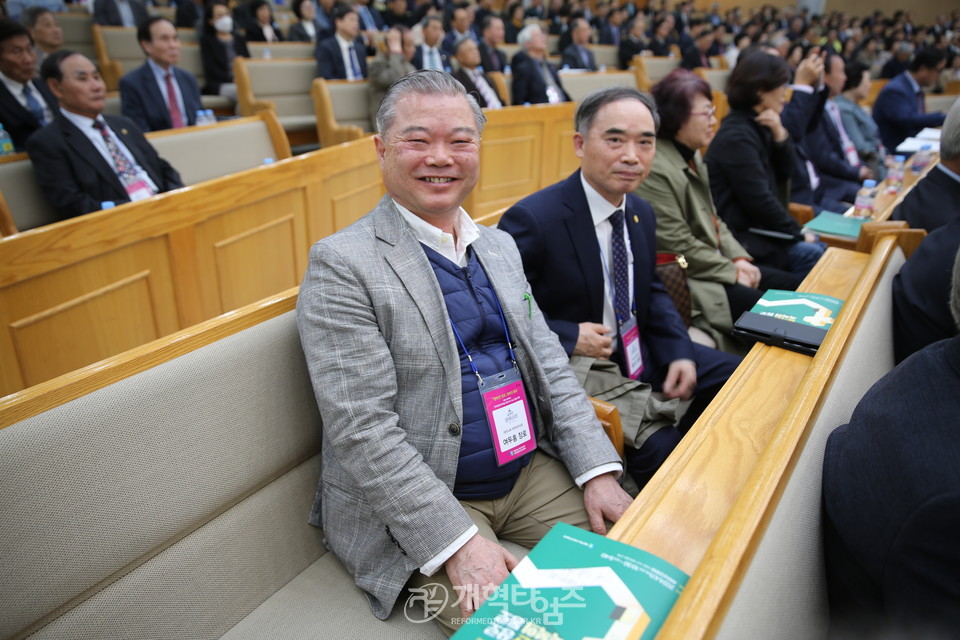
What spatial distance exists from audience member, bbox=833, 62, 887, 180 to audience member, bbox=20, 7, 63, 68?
5939 mm

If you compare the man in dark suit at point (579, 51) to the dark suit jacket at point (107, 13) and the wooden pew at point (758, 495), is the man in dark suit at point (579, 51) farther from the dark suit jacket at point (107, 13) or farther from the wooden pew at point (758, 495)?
the wooden pew at point (758, 495)

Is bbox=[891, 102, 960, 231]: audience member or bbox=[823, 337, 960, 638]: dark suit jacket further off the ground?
bbox=[891, 102, 960, 231]: audience member

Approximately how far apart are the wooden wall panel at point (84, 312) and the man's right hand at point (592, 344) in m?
1.31

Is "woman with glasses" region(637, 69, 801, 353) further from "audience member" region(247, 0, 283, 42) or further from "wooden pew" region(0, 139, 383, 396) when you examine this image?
"audience member" region(247, 0, 283, 42)

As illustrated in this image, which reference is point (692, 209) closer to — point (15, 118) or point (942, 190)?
point (942, 190)

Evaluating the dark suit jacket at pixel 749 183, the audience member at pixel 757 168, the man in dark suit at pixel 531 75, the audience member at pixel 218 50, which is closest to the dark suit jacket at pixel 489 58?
the man in dark suit at pixel 531 75

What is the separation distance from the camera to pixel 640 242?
1825 millimetres

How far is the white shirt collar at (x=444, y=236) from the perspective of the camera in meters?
1.24

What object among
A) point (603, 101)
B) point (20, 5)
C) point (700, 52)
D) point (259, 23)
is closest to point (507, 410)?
point (603, 101)

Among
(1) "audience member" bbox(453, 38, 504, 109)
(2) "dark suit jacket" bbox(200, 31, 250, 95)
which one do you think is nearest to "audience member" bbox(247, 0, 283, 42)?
(2) "dark suit jacket" bbox(200, 31, 250, 95)

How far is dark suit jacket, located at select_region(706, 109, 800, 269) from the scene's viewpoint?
262 centimetres

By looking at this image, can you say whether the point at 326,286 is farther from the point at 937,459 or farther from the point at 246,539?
the point at 937,459

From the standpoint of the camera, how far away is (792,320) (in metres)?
1.50

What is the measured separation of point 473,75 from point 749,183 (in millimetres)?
3021
